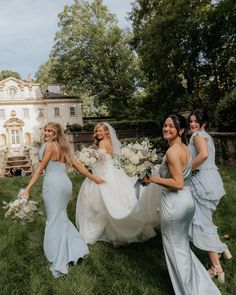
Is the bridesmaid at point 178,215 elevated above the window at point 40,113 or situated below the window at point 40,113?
below

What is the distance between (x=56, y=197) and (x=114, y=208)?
1.11 m

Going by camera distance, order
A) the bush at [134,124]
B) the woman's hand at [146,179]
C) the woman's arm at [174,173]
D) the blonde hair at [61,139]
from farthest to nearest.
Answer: the bush at [134,124] → the blonde hair at [61,139] → the woman's hand at [146,179] → the woman's arm at [174,173]

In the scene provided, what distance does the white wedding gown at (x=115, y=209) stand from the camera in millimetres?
5676

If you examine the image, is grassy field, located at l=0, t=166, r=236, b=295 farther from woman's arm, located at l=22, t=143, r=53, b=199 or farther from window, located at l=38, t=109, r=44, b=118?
window, located at l=38, t=109, r=44, b=118

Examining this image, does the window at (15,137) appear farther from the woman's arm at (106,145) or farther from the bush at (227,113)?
the woman's arm at (106,145)

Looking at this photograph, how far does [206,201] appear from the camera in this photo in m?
4.77

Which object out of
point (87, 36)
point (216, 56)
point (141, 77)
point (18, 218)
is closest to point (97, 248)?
point (18, 218)

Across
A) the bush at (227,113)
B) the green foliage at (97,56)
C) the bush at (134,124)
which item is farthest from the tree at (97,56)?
the bush at (227,113)

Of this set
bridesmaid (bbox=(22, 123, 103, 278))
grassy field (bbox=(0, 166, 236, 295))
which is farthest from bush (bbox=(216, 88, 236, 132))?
bridesmaid (bbox=(22, 123, 103, 278))

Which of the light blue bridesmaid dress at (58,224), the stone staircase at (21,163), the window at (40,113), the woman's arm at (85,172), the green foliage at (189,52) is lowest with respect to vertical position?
the stone staircase at (21,163)

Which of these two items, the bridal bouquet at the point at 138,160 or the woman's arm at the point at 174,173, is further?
the bridal bouquet at the point at 138,160

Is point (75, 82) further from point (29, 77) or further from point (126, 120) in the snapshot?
point (29, 77)

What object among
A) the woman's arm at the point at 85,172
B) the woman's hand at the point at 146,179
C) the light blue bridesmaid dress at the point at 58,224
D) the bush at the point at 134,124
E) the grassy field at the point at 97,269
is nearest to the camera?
the woman's hand at the point at 146,179

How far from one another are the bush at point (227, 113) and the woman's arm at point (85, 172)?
10885 mm
